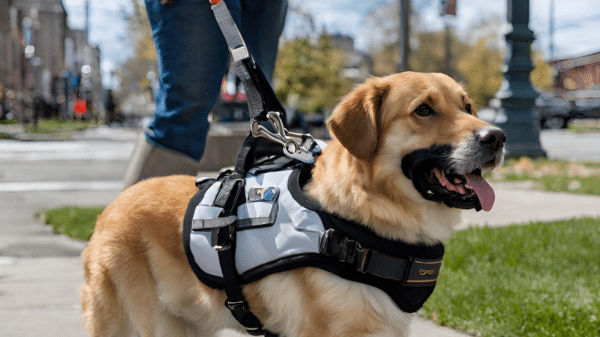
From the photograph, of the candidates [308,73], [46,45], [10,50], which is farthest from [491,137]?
[46,45]

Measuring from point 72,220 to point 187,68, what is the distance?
3025 millimetres

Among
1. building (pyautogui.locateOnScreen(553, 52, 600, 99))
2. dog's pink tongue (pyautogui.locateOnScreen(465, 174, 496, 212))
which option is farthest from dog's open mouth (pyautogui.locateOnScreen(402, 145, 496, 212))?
building (pyautogui.locateOnScreen(553, 52, 600, 99))

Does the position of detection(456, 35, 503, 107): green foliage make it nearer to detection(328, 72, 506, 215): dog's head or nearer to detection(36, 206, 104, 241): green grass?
detection(36, 206, 104, 241): green grass

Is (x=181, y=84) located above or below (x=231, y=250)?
above

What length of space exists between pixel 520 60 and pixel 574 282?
8.38 metres

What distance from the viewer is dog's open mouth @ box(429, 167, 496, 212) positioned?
6.44ft

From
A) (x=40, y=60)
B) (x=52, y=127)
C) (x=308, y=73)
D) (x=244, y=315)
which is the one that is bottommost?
(x=40, y=60)

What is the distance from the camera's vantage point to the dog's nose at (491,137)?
193 centimetres

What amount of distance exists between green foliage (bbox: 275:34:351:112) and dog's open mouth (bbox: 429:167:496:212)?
2395cm

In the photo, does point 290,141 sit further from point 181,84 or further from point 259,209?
point 181,84

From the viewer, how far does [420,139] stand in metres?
2.03

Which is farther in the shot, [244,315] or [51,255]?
[51,255]

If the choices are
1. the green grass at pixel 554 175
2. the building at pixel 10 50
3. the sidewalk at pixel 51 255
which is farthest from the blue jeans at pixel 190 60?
the building at pixel 10 50

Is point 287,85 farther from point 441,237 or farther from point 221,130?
point 441,237
